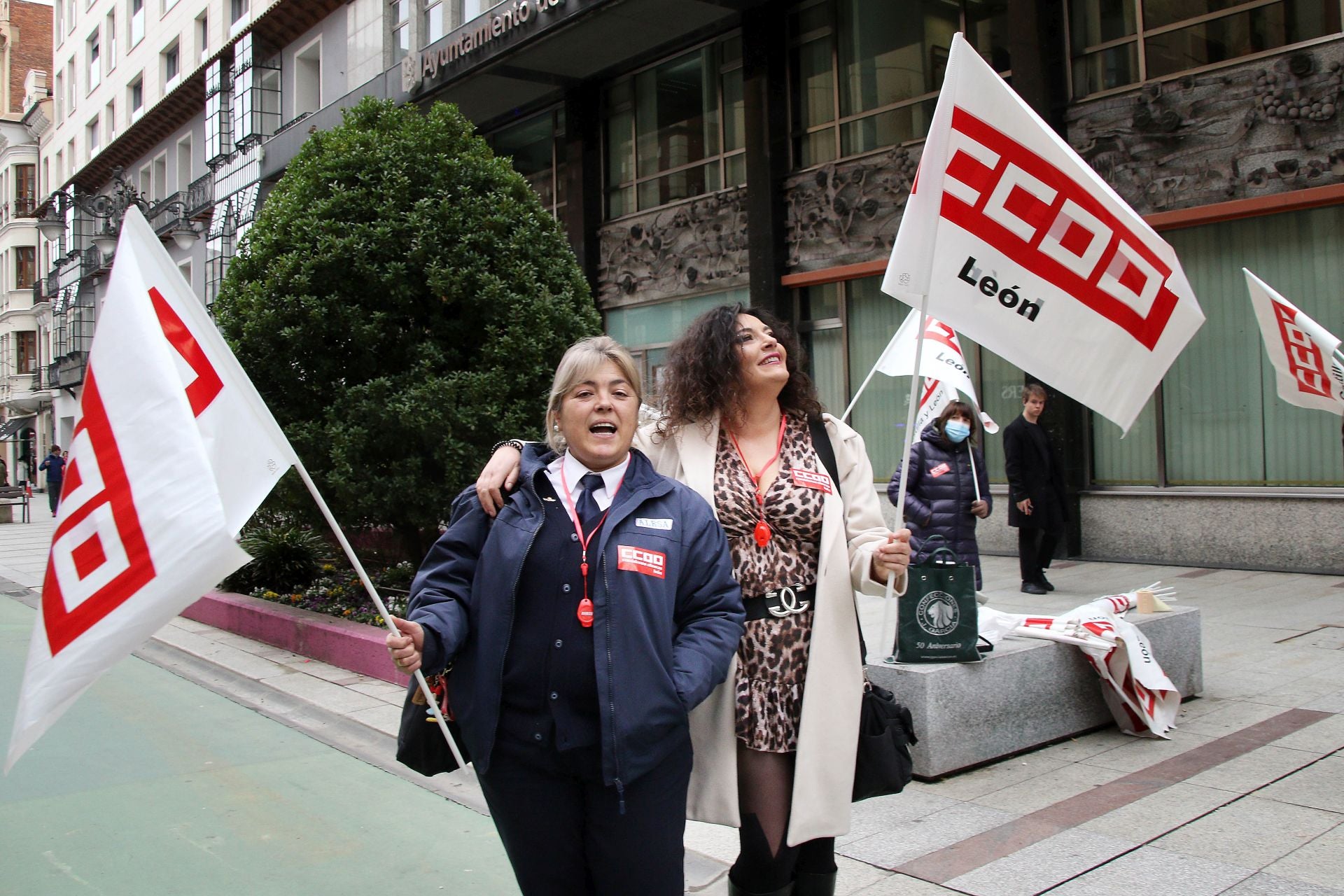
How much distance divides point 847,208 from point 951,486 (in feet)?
23.8

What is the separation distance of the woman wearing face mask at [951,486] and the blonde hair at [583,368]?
558 cm

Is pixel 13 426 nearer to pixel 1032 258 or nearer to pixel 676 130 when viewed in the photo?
pixel 676 130

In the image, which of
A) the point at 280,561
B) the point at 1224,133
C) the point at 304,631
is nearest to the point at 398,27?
the point at 280,561

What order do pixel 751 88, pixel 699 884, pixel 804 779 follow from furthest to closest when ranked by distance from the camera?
pixel 751 88 < pixel 699 884 < pixel 804 779

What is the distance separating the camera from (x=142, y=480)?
261 centimetres

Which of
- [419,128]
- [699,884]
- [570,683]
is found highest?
[419,128]

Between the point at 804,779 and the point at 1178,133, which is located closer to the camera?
the point at 804,779

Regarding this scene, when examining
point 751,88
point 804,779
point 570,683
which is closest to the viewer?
point 570,683

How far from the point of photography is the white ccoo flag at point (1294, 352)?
6.18 meters

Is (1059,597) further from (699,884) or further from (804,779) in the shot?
(804,779)

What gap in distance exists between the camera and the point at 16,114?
2319 inches

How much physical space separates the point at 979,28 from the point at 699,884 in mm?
11979

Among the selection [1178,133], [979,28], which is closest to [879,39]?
[979,28]

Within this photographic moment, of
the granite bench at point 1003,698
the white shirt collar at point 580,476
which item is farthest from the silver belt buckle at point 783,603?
the granite bench at point 1003,698
